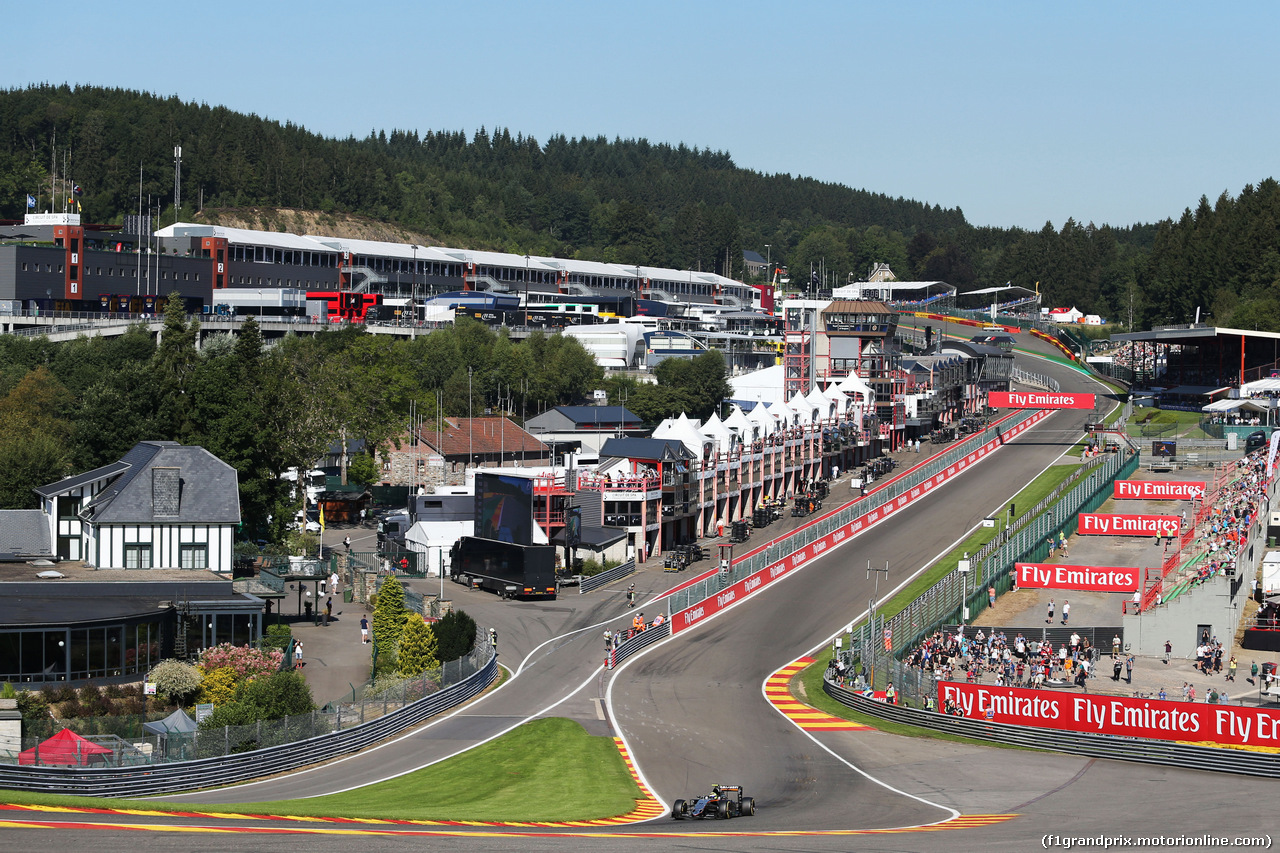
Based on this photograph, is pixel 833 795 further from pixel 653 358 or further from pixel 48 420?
pixel 653 358

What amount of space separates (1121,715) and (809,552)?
40.6 meters

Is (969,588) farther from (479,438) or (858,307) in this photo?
(858,307)

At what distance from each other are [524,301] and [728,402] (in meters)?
56.3

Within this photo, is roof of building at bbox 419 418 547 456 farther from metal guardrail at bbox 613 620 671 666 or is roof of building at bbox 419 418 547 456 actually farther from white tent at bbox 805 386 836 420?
metal guardrail at bbox 613 620 671 666

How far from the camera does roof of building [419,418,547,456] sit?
120 meters

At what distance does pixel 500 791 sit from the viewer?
140 feet

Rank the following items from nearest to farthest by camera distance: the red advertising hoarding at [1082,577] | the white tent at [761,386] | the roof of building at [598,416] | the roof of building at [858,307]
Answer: the red advertising hoarding at [1082,577] → the roof of building at [598,416] → the roof of building at [858,307] → the white tent at [761,386]

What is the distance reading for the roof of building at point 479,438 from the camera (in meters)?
120

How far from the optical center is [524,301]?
199750mm

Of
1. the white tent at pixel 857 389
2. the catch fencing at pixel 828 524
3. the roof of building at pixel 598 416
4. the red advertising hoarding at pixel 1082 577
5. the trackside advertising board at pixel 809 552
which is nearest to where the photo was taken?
the red advertising hoarding at pixel 1082 577

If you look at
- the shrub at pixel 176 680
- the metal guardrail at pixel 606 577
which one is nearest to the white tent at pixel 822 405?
the metal guardrail at pixel 606 577

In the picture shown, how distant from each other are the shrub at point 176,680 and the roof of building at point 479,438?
66.8m

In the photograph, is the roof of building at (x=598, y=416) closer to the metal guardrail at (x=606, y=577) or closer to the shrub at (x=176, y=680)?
the metal guardrail at (x=606, y=577)

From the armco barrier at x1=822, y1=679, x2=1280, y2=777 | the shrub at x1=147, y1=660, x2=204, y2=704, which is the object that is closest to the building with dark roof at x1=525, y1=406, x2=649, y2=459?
the armco barrier at x1=822, y1=679, x2=1280, y2=777
